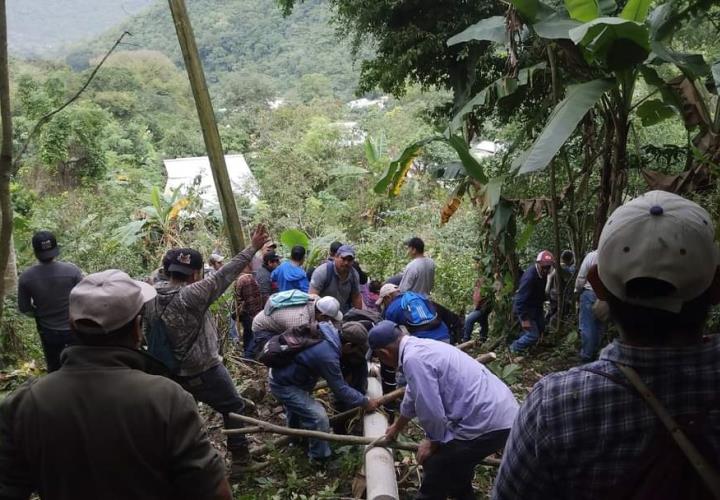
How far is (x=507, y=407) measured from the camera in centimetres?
344

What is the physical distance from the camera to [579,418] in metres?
1.29

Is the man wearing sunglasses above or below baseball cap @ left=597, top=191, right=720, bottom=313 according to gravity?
below

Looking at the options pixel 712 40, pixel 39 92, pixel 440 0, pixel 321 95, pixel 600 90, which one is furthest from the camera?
pixel 321 95

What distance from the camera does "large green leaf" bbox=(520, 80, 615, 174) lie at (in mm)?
3699

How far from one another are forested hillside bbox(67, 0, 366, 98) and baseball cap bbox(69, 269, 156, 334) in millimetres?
59252

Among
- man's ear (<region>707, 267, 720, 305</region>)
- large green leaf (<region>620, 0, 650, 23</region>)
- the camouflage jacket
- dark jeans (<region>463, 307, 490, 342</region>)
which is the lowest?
dark jeans (<region>463, 307, 490, 342</region>)

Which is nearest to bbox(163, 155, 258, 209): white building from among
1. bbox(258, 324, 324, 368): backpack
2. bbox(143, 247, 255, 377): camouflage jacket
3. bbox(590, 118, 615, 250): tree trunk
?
bbox(590, 118, 615, 250): tree trunk

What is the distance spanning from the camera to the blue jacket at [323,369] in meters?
4.55

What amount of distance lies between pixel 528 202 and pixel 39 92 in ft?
73.4

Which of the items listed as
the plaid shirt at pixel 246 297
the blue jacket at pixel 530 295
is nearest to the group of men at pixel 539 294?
the blue jacket at pixel 530 295

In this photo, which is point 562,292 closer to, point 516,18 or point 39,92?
point 516,18

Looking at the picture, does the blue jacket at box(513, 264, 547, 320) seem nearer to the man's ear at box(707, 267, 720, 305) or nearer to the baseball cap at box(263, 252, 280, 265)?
the baseball cap at box(263, 252, 280, 265)

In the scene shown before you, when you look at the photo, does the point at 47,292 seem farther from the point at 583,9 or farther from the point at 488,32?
the point at 583,9

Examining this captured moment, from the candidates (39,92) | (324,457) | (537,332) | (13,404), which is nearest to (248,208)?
(39,92)
